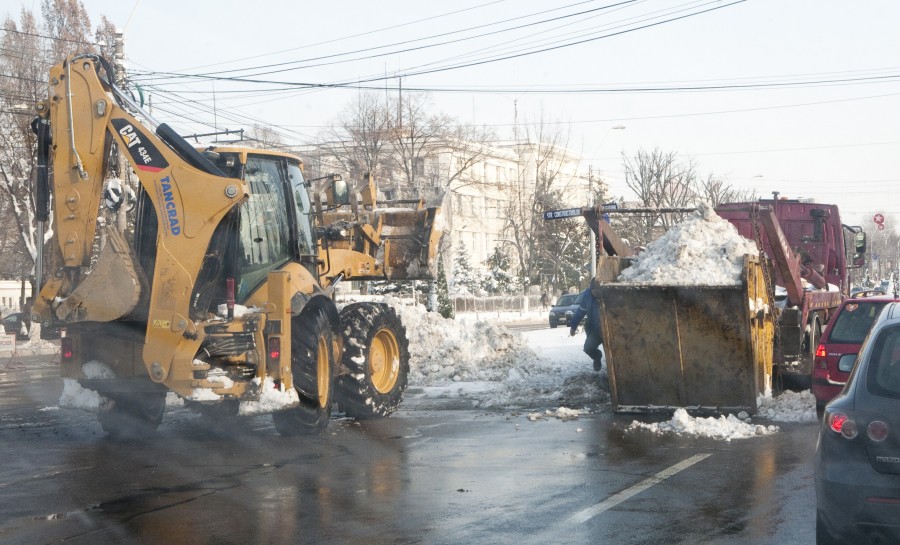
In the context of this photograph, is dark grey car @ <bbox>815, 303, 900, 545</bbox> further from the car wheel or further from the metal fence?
the metal fence

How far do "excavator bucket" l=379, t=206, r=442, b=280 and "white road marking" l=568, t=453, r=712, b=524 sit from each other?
544 centimetres

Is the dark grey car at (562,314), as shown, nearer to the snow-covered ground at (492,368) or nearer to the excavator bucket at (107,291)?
the snow-covered ground at (492,368)

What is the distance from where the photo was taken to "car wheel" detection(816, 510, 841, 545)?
586cm

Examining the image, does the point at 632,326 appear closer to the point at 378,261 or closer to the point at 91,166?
the point at 378,261

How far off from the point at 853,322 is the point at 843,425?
7308 millimetres

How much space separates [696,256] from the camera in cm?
1260

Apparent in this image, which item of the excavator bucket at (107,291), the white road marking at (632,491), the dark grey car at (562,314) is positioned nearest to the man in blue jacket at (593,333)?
the white road marking at (632,491)

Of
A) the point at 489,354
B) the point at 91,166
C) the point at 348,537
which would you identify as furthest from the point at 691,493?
the point at 489,354

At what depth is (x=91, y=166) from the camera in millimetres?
10602

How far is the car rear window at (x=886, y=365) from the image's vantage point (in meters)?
5.81

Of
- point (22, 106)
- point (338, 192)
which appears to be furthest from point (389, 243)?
point (22, 106)

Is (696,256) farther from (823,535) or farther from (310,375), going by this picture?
(823,535)

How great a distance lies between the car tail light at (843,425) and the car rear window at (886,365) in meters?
0.23

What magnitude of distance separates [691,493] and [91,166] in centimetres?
684
